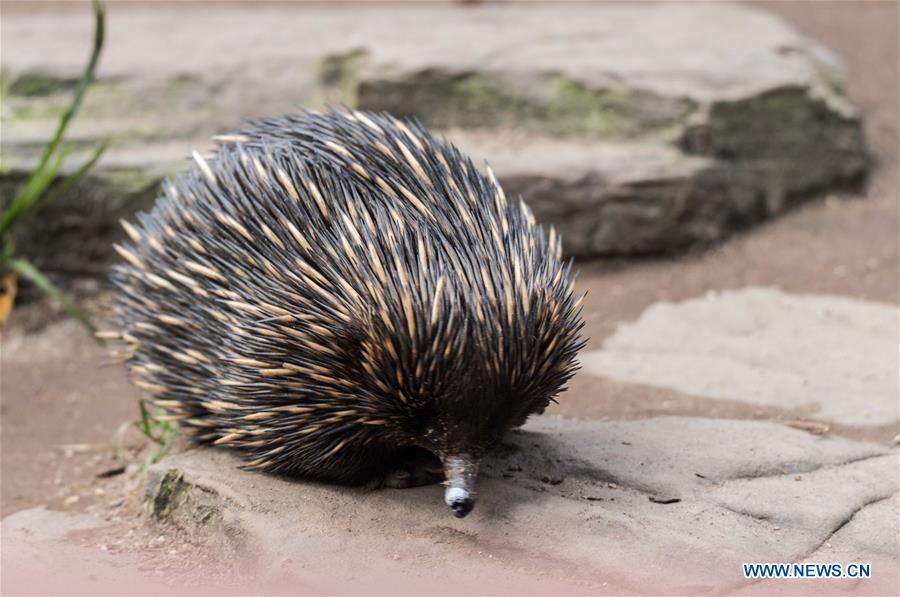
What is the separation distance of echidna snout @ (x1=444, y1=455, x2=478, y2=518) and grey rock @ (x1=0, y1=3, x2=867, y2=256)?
4462 millimetres

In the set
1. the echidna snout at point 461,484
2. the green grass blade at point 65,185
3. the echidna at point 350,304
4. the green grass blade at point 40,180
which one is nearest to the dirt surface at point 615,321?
the green grass blade at point 65,185

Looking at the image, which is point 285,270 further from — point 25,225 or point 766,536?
point 25,225

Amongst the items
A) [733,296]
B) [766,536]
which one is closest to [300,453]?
[766,536]

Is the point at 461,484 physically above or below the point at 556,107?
below

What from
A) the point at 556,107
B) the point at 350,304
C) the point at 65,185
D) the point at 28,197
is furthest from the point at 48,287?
the point at 556,107

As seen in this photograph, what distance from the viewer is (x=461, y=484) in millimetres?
4301

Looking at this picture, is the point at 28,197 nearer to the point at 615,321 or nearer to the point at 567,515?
the point at 615,321

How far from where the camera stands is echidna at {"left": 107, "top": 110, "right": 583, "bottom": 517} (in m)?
4.17

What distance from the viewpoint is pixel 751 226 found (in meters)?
9.39

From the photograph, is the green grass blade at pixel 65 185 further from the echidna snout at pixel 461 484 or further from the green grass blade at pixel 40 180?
the echidna snout at pixel 461 484

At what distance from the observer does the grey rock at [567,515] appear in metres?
4.36

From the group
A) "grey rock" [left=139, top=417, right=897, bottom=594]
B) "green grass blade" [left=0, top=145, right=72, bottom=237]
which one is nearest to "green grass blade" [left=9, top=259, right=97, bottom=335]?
"green grass blade" [left=0, top=145, right=72, bottom=237]

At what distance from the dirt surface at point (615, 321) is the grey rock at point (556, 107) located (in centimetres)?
26

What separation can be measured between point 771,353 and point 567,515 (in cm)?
291
